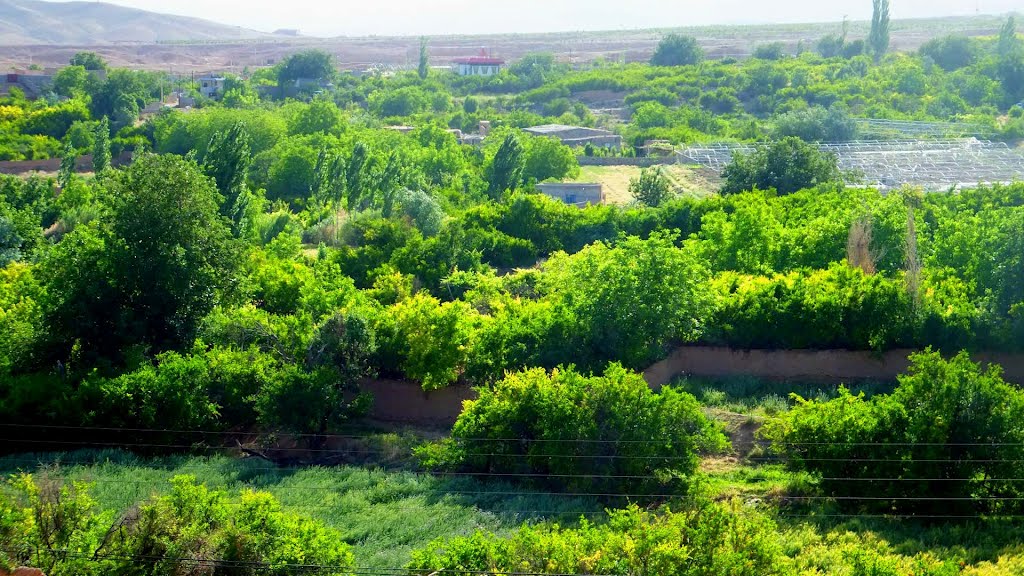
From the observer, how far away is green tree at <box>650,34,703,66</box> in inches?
3644

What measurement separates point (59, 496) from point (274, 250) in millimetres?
17101

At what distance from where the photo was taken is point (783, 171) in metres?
36.4

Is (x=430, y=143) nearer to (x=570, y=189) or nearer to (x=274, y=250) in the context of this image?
(x=570, y=189)

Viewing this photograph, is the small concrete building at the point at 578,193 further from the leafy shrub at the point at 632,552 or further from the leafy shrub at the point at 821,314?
the leafy shrub at the point at 632,552

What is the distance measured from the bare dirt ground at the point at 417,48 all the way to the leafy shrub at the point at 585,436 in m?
85.7

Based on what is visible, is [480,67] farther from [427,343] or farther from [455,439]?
[455,439]

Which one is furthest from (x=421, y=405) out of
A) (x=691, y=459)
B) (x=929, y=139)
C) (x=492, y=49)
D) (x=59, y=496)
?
(x=492, y=49)

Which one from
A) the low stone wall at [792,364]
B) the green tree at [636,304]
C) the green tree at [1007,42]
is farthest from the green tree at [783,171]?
the green tree at [1007,42]

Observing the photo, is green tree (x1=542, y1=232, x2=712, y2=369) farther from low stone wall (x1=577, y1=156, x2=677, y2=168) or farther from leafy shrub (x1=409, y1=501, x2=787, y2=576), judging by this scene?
low stone wall (x1=577, y1=156, x2=677, y2=168)

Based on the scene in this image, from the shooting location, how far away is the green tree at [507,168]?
41844 millimetres

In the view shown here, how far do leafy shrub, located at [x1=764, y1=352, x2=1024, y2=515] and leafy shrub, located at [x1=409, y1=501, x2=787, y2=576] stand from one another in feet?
11.8

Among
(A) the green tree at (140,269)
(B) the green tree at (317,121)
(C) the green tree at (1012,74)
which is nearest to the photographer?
(A) the green tree at (140,269)

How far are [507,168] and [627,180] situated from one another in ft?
22.1

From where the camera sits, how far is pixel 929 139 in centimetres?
4947
